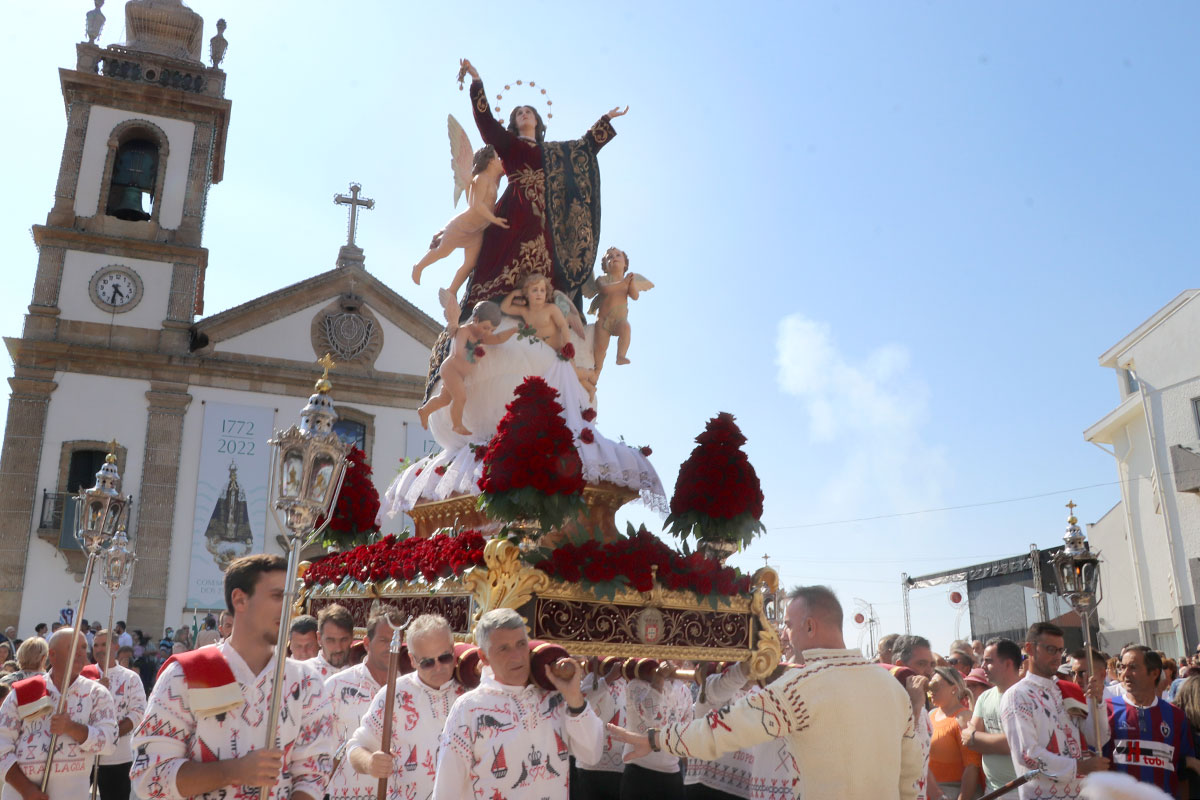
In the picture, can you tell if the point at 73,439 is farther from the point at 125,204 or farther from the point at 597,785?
the point at 597,785

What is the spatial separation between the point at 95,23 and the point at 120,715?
2607cm

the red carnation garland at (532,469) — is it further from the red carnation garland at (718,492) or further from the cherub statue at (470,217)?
the cherub statue at (470,217)

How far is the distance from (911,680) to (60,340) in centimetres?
2556

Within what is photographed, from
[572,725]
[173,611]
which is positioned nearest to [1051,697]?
[572,725]

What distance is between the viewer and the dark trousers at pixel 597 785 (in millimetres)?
7456

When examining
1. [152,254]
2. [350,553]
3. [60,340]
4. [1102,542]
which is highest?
[152,254]

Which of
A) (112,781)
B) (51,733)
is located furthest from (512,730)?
(112,781)

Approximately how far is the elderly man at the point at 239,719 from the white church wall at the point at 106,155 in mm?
26304

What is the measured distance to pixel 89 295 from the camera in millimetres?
26047

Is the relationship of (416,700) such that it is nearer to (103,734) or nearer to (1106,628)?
(103,734)

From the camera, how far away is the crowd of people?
3.41 metres

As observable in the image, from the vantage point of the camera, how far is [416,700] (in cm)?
482

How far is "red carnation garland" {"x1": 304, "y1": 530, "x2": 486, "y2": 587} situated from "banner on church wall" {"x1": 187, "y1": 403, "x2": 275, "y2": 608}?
1762 cm

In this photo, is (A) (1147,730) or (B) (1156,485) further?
(B) (1156,485)
